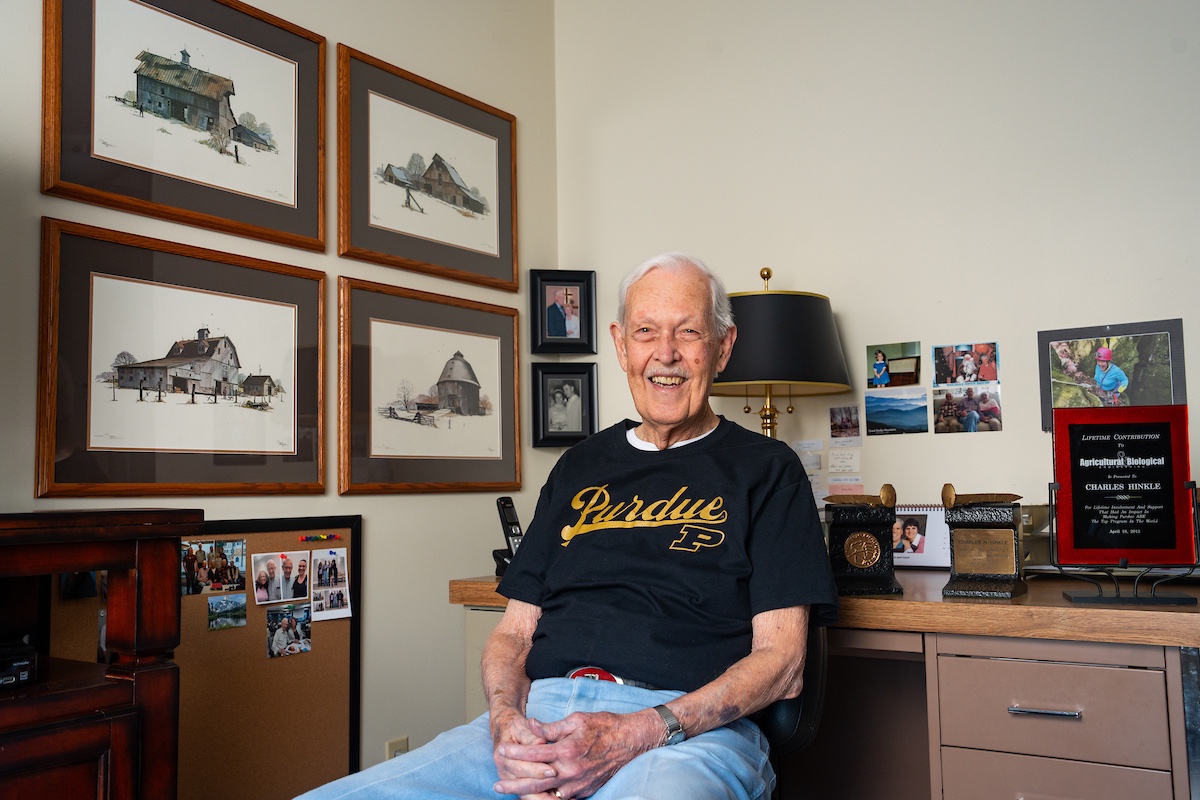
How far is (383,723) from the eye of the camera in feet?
9.02

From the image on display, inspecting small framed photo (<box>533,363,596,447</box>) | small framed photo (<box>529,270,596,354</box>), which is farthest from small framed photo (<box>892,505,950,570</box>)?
small framed photo (<box>529,270,596,354</box>)

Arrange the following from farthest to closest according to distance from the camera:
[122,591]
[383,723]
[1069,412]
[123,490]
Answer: [383,723] < [123,490] < [1069,412] < [122,591]

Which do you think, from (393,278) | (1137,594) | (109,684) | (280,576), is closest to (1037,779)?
(1137,594)

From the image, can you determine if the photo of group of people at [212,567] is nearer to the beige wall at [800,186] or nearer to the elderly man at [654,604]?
the beige wall at [800,186]

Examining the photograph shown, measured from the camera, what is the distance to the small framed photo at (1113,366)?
2.33 m

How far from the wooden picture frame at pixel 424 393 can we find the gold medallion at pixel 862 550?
1396mm

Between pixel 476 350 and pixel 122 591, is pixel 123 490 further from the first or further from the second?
pixel 476 350

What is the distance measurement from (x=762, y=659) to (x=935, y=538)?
47.8 inches

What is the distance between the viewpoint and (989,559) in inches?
75.0

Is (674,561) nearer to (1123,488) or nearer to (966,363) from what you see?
(1123,488)

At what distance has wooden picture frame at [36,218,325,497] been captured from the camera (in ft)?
6.85

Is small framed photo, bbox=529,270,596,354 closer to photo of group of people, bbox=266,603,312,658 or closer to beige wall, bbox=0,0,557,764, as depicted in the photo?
beige wall, bbox=0,0,557,764

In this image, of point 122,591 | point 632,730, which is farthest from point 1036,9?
point 122,591

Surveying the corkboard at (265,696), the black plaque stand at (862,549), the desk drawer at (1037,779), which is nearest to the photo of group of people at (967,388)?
the black plaque stand at (862,549)
